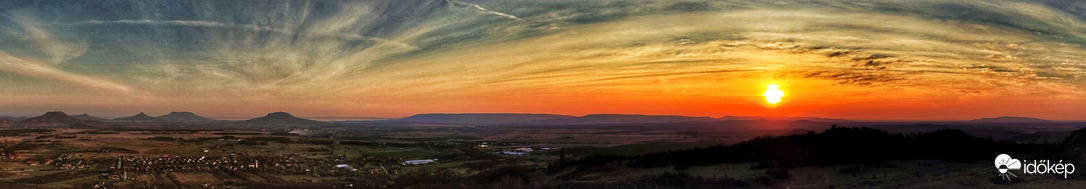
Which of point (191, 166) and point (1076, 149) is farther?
point (191, 166)

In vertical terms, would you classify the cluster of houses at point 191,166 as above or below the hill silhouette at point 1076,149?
below

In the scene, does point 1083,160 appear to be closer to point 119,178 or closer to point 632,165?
point 632,165

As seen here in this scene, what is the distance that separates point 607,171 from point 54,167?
198ft

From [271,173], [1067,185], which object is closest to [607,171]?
[1067,185]

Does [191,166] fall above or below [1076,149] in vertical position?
below

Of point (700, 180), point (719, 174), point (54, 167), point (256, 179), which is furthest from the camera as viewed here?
point (54, 167)

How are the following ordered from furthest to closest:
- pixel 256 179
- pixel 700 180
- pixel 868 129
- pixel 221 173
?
pixel 221 173 < pixel 256 179 < pixel 868 129 < pixel 700 180

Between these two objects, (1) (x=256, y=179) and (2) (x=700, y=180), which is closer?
(2) (x=700, y=180)

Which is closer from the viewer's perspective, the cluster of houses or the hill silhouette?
the hill silhouette

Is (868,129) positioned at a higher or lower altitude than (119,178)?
higher

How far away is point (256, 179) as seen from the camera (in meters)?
48.8

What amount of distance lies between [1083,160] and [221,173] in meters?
59.2

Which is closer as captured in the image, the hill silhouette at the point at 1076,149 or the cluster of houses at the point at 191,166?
the hill silhouette at the point at 1076,149

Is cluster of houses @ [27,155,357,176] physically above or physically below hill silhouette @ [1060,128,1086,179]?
below
